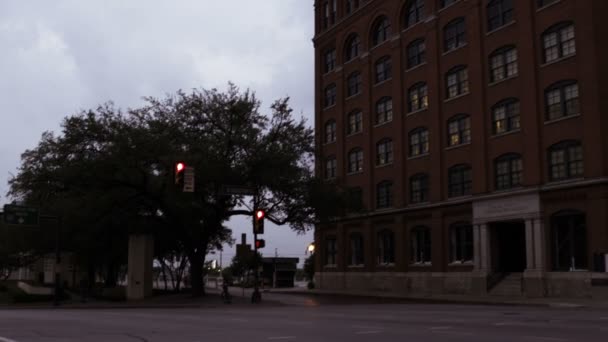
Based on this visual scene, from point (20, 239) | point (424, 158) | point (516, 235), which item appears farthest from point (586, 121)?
point (20, 239)

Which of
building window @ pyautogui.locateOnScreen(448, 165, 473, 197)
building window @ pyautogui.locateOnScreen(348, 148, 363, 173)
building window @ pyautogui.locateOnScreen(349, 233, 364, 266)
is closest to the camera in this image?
building window @ pyautogui.locateOnScreen(448, 165, 473, 197)

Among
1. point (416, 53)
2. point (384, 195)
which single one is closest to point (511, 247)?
point (384, 195)

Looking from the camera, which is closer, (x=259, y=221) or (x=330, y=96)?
(x=259, y=221)

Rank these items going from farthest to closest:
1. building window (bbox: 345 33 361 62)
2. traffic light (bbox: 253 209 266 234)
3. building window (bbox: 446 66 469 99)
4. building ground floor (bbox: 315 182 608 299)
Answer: building window (bbox: 345 33 361 62) → building window (bbox: 446 66 469 99) → building ground floor (bbox: 315 182 608 299) → traffic light (bbox: 253 209 266 234)

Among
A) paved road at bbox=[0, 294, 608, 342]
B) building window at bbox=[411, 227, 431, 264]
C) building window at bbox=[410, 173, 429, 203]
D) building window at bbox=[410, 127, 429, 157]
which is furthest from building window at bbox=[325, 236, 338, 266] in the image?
paved road at bbox=[0, 294, 608, 342]

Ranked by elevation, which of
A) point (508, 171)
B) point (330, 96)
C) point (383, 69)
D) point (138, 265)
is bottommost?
point (138, 265)

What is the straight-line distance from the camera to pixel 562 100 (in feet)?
132

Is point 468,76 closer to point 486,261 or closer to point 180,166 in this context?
point 486,261

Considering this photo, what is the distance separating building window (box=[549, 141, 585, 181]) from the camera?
38875 mm

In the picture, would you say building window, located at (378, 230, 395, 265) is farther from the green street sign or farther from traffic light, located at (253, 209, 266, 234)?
the green street sign

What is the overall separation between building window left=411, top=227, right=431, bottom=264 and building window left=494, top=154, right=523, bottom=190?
8129mm

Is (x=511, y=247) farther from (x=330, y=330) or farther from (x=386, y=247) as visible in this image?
(x=330, y=330)

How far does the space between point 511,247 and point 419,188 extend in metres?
9.01

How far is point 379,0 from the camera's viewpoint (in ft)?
188
